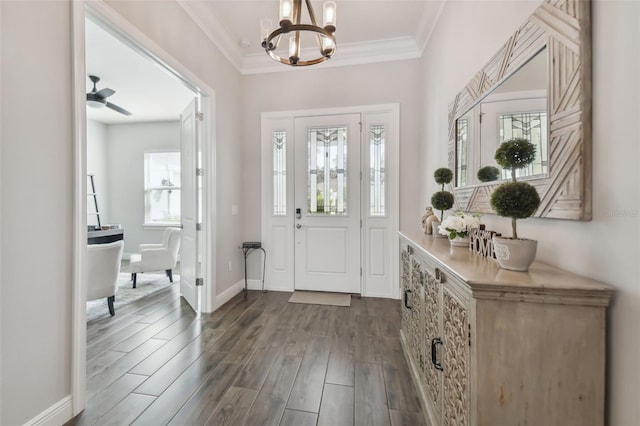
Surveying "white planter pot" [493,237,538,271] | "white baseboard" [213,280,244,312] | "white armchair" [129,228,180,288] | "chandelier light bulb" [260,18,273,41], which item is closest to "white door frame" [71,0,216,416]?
Result: "chandelier light bulb" [260,18,273,41]

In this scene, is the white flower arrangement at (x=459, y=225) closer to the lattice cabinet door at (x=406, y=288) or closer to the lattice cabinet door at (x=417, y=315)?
the lattice cabinet door at (x=417, y=315)

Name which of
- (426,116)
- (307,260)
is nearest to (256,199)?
(307,260)

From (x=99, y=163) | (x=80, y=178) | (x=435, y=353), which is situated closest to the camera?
(x=435, y=353)

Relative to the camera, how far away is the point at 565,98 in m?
1.02

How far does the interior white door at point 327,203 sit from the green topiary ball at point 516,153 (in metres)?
2.36

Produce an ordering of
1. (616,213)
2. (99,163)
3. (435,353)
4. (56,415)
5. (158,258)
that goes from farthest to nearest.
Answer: (99,163) < (158,258) < (56,415) < (435,353) < (616,213)

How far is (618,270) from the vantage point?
2.72ft

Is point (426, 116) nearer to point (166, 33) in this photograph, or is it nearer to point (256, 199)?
point (256, 199)

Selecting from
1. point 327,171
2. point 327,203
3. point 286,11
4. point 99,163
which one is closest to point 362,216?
point 327,203

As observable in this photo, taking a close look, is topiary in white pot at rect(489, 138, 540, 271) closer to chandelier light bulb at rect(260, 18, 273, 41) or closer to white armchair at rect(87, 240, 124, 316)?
chandelier light bulb at rect(260, 18, 273, 41)

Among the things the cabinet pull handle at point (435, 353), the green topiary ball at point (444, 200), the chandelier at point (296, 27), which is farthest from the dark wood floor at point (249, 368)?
the chandelier at point (296, 27)

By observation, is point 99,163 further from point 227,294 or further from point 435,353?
point 435,353

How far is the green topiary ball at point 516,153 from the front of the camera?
1.11 metres

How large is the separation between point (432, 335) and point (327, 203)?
230cm
